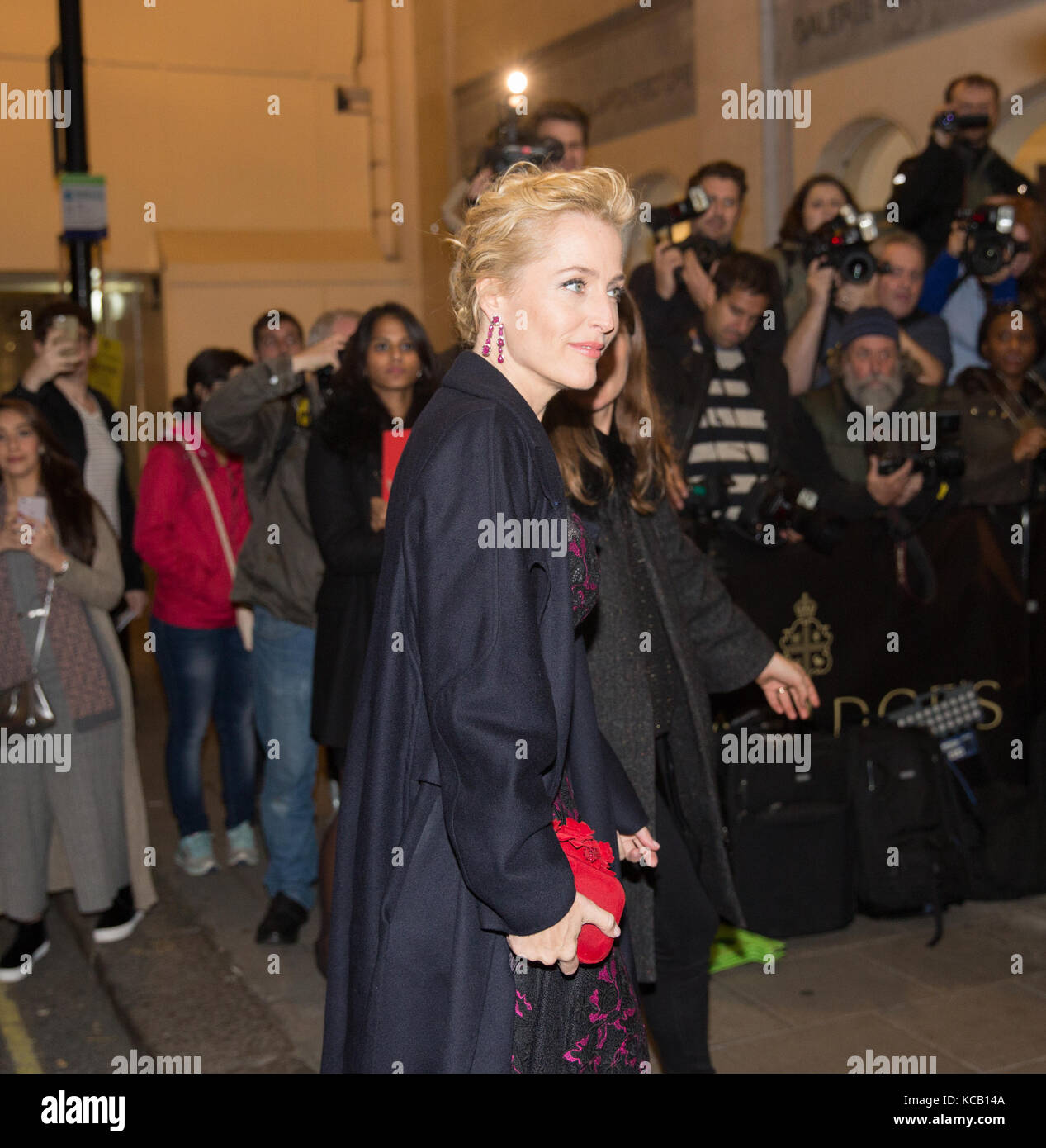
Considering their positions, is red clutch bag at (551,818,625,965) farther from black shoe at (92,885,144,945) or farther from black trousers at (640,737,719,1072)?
black shoe at (92,885,144,945)

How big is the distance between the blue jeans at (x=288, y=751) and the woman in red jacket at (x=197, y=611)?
70 centimetres

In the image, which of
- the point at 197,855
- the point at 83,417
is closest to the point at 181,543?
the point at 83,417

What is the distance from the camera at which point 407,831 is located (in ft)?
6.57

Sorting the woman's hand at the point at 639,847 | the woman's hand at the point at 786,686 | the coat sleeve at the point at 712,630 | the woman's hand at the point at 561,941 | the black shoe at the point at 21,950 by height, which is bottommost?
the black shoe at the point at 21,950

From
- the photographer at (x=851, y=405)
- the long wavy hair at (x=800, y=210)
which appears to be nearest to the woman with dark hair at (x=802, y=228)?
the long wavy hair at (x=800, y=210)

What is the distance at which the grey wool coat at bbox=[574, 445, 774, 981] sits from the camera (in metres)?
2.96

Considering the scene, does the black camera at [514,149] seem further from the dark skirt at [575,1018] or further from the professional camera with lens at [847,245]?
the dark skirt at [575,1018]

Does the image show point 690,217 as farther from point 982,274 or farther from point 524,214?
point 524,214

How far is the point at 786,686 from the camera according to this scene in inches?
128

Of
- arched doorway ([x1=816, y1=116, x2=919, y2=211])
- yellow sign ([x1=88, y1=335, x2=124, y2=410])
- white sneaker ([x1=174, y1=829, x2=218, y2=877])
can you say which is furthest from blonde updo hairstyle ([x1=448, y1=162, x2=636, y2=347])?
arched doorway ([x1=816, y1=116, x2=919, y2=211])

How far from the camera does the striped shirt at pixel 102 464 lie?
555 centimetres

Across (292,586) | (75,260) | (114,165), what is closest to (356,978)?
(292,586)

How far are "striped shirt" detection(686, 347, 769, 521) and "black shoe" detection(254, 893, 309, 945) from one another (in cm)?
205

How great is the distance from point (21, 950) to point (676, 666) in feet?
8.99
